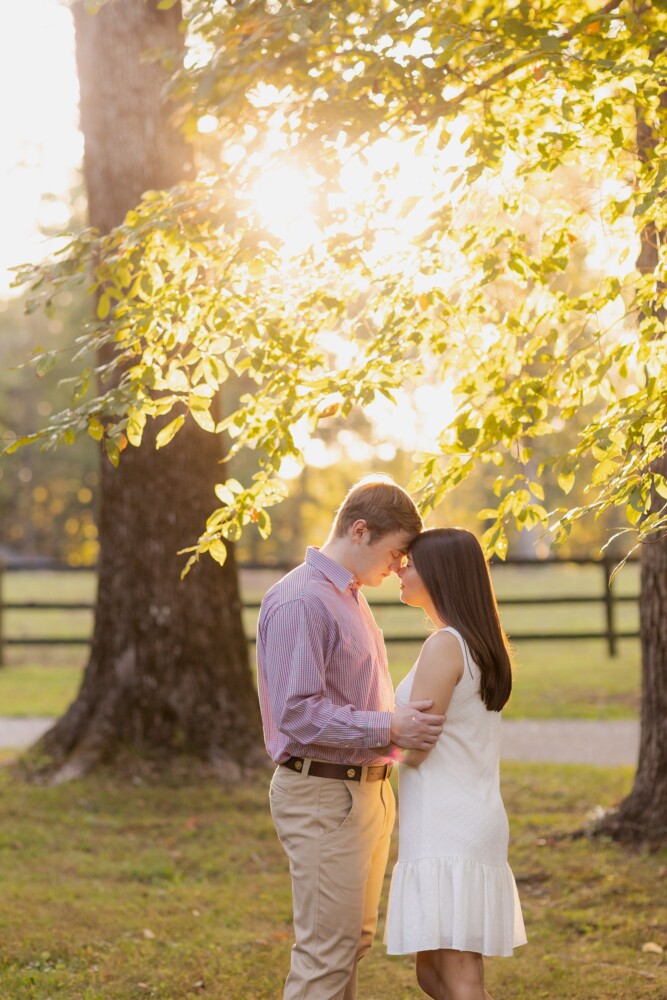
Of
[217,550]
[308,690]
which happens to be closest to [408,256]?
[217,550]

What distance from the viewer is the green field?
496 inches

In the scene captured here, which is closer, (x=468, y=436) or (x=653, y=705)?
(x=468, y=436)

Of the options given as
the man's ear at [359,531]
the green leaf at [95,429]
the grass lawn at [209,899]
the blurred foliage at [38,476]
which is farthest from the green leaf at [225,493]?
the blurred foliage at [38,476]

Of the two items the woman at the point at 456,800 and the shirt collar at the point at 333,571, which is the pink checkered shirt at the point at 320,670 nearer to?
the shirt collar at the point at 333,571

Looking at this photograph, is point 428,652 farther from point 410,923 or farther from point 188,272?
point 188,272

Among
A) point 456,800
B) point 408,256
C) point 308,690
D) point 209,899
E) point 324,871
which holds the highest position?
point 408,256

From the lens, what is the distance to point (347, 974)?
3.55 m

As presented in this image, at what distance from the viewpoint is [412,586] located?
3.67 metres

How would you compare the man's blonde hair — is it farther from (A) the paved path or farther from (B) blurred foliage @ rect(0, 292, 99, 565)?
(B) blurred foliage @ rect(0, 292, 99, 565)

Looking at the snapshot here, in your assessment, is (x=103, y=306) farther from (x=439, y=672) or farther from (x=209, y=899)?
(x=209, y=899)

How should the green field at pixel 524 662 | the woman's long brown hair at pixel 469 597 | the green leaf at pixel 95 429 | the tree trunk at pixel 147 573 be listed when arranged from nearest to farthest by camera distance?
the woman's long brown hair at pixel 469 597, the green leaf at pixel 95 429, the tree trunk at pixel 147 573, the green field at pixel 524 662

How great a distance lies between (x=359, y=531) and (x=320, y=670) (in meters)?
0.46

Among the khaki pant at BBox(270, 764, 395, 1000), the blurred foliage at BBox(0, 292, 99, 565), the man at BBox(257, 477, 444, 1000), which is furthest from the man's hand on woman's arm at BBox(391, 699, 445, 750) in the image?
the blurred foliage at BBox(0, 292, 99, 565)

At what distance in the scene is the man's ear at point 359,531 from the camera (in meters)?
3.67
